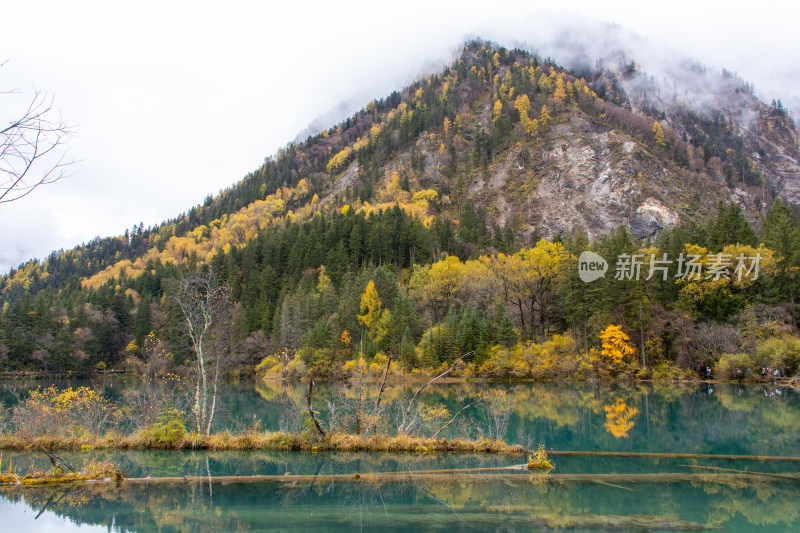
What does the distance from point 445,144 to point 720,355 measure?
388ft

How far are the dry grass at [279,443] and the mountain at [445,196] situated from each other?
4474 cm

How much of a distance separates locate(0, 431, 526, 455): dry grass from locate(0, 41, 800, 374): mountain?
44739 millimetres

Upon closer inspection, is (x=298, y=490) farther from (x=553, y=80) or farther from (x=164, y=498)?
(x=553, y=80)

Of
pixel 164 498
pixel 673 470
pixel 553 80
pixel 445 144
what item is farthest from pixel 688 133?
pixel 164 498

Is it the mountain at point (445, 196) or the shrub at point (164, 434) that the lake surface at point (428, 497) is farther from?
the mountain at point (445, 196)

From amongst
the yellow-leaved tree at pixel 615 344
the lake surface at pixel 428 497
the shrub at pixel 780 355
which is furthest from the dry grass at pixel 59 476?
the shrub at pixel 780 355

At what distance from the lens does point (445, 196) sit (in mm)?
130250

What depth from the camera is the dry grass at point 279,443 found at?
17.0 meters

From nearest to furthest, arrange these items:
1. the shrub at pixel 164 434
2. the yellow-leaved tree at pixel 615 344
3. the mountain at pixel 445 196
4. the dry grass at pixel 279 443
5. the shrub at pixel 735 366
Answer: the dry grass at pixel 279 443 → the shrub at pixel 164 434 → the shrub at pixel 735 366 → the yellow-leaved tree at pixel 615 344 → the mountain at pixel 445 196

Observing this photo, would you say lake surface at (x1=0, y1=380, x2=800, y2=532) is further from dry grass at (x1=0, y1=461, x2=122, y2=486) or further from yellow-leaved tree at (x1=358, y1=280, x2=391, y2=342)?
yellow-leaved tree at (x1=358, y1=280, x2=391, y2=342)

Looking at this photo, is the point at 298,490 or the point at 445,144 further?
the point at 445,144

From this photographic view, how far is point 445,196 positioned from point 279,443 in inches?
4617

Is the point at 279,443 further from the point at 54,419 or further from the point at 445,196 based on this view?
the point at 445,196

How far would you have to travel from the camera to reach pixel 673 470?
50.5ft
